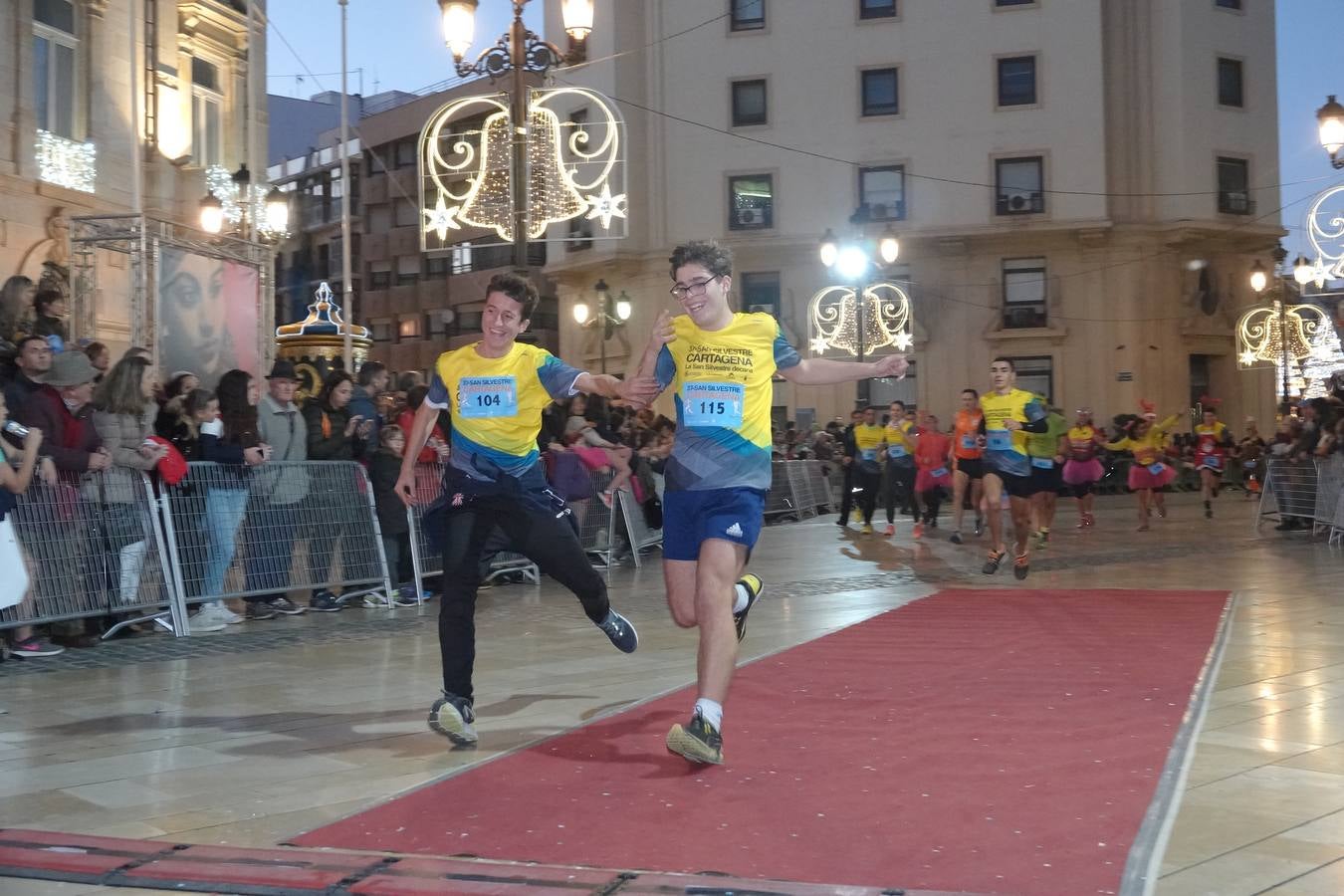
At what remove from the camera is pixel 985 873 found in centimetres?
409

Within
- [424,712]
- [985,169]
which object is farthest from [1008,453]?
[985,169]

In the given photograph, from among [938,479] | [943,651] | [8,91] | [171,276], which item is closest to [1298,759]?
[943,651]

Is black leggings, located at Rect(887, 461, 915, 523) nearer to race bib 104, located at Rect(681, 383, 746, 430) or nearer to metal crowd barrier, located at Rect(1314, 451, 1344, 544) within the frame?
metal crowd barrier, located at Rect(1314, 451, 1344, 544)

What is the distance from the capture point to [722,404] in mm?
5949

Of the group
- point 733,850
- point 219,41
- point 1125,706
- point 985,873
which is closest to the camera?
point 985,873

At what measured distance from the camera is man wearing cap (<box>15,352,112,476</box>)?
9273 mm

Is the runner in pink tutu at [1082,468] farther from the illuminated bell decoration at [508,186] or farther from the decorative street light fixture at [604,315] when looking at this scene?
the decorative street light fixture at [604,315]

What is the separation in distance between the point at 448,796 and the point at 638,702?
1964 millimetres

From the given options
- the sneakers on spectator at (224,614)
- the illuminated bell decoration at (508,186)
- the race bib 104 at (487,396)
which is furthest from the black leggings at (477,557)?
the illuminated bell decoration at (508,186)

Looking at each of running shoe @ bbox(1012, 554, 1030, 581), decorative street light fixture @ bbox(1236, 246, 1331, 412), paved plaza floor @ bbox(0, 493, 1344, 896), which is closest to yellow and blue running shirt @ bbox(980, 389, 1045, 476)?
running shoe @ bbox(1012, 554, 1030, 581)

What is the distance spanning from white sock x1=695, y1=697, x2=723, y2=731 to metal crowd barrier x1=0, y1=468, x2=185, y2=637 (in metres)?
5.11

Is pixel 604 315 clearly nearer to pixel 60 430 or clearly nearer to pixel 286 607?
pixel 286 607

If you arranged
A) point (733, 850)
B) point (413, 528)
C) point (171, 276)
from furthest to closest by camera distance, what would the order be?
point (171, 276)
point (413, 528)
point (733, 850)

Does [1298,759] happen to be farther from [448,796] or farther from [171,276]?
[171,276]
